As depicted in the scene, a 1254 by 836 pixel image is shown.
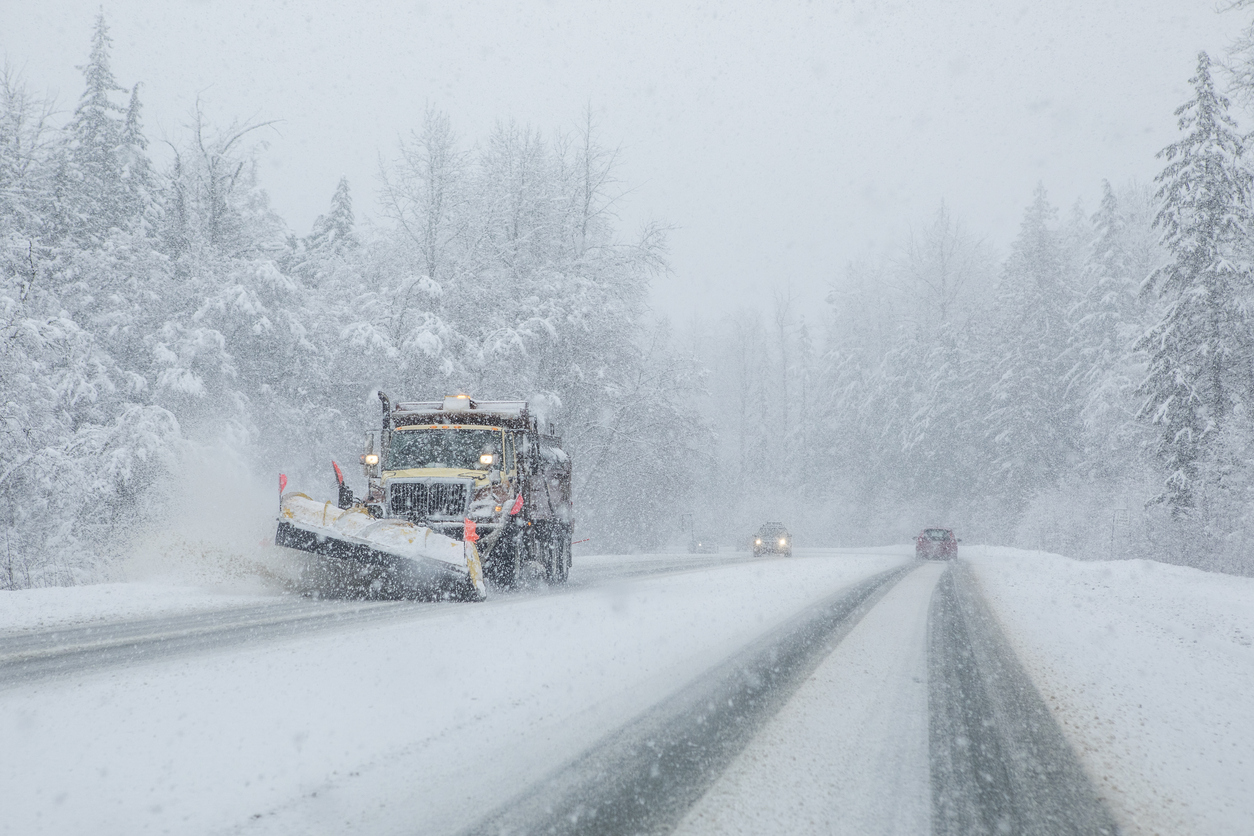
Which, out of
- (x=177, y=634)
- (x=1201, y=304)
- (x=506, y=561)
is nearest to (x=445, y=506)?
(x=506, y=561)

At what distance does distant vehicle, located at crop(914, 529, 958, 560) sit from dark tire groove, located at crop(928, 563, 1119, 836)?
2694 cm

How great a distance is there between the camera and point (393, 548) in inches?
454

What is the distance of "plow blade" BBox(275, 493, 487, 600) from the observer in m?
11.5

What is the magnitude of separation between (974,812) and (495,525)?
9.89 m

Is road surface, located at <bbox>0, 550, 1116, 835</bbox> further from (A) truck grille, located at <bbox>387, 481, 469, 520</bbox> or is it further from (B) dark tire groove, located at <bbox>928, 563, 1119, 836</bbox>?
(A) truck grille, located at <bbox>387, 481, 469, 520</bbox>

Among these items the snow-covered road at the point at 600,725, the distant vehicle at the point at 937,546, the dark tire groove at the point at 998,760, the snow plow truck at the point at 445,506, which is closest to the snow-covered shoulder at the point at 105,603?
the snow-covered road at the point at 600,725

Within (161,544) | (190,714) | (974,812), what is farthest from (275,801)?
(161,544)

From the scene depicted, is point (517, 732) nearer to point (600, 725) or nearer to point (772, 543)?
point (600, 725)

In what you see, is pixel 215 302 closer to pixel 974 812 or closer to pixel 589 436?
pixel 589 436

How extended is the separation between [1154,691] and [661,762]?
15.4ft

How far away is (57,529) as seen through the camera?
66.8 feet

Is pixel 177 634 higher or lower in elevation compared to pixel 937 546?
higher

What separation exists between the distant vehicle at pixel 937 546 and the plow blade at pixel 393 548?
2616 centimetres

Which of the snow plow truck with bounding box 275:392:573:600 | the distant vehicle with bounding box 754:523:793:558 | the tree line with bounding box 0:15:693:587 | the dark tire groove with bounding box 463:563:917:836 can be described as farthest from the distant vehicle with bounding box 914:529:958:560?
the dark tire groove with bounding box 463:563:917:836
